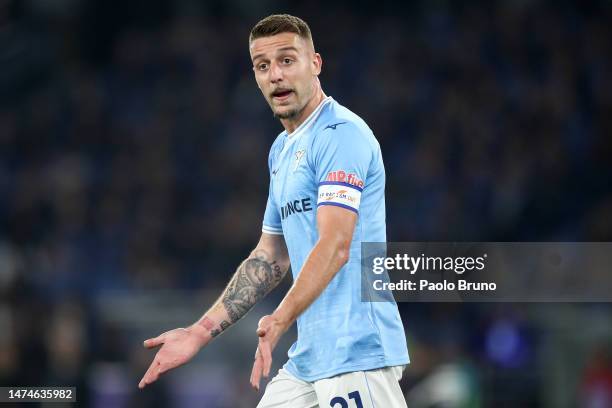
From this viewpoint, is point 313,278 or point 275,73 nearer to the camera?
point 313,278

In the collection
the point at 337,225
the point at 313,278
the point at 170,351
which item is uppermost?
the point at 337,225

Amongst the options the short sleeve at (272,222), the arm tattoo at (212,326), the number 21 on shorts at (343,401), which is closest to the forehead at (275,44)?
the short sleeve at (272,222)

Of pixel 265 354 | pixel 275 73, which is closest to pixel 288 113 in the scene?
pixel 275 73

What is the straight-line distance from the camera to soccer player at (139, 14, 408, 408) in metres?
4.15

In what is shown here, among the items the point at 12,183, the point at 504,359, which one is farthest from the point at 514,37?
the point at 12,183

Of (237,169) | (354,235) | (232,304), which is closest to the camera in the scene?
(354,235)

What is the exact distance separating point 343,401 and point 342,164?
3.08ft

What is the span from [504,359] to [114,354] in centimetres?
380

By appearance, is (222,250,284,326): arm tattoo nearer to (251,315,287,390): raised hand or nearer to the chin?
the chin

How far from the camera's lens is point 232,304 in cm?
489

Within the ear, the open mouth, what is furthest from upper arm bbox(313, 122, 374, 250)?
the ear

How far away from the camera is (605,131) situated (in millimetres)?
13328

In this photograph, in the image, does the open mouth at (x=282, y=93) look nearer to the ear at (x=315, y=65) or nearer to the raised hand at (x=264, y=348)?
the ear at (x=315, y=65)

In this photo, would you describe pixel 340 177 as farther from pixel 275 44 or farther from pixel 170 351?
pixel 170 351
